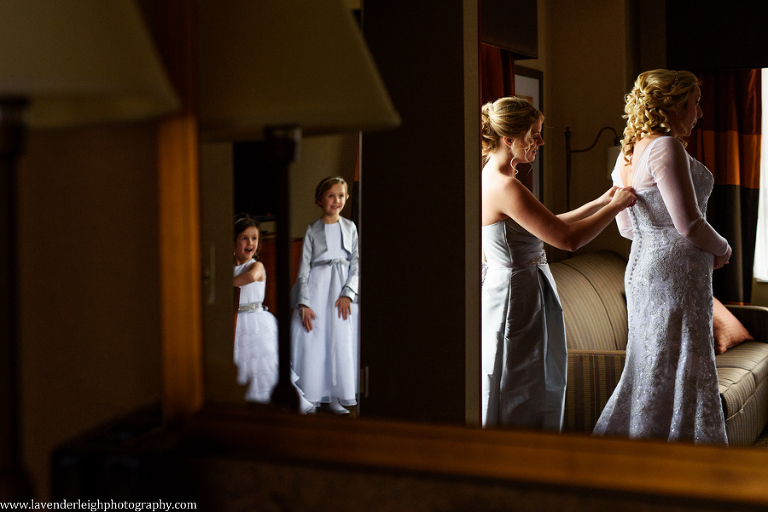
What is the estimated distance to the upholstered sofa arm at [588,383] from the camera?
57 cm

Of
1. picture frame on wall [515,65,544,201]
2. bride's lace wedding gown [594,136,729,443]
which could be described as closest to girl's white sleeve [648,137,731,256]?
bride's lace wedding gown [594,136,729,443]

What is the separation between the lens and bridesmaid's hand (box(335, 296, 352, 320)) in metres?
0.68

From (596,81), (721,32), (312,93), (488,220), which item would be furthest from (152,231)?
(721,32)

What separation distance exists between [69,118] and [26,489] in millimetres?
304

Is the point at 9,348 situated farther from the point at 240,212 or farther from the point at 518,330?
the point at 518,330

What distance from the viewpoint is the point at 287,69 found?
58cm

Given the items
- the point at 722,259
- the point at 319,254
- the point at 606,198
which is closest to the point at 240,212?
the point at 319,254

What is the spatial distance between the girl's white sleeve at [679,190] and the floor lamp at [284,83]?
256 mm

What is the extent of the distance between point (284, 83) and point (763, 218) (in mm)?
485

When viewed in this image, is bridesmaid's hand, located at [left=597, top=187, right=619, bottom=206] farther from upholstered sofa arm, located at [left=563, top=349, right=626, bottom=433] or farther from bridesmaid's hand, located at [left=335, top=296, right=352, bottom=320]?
bridesmaid's hand, located at [left=335, top=296, right=352, bottom=320]

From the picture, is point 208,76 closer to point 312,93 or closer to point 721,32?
point 312,93

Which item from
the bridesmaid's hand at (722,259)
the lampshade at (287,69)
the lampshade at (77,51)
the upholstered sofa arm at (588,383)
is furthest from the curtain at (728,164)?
the lampshade at (77,51)

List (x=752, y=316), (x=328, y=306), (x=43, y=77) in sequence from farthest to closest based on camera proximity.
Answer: (x=328, y=306) → (x=752, y=316) → (x=43, y=77)

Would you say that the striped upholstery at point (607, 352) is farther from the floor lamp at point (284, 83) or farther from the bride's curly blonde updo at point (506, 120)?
the floor lamp at point (284, 83)
